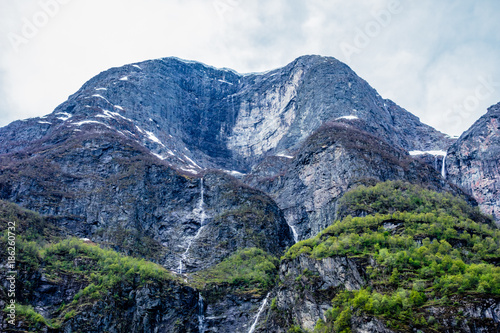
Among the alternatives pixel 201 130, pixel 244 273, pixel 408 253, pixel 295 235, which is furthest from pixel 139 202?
pixel 201 130

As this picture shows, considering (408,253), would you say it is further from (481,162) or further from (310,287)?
(481,162)

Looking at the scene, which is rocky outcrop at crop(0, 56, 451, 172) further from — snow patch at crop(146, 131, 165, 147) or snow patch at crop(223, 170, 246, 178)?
snow patch at crop(223, 170, 246, 178)

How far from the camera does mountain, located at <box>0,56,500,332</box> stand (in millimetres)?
61125

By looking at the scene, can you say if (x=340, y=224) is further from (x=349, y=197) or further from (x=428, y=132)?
(x=428, y=132)

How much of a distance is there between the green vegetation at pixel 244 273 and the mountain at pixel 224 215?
33cm

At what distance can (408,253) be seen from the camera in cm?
5766

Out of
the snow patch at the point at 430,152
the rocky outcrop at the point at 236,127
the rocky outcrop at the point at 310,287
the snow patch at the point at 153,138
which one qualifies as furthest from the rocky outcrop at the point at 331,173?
the snow patch at the point at 153,138

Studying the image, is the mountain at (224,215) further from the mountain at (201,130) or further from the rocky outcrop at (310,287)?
the mountain at (201,130)

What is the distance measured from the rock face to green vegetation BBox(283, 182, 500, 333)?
126 ft

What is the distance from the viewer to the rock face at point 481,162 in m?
118

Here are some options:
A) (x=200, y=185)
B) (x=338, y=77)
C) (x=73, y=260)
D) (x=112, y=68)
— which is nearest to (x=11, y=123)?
(x=112, y=68)

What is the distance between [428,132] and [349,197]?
12845 centimetres

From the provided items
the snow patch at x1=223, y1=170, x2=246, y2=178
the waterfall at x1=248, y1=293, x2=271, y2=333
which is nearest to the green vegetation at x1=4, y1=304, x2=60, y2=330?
the waterfall at x1=248, y1=293, x2=271, y2=333

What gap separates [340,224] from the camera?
7319 centimetres
